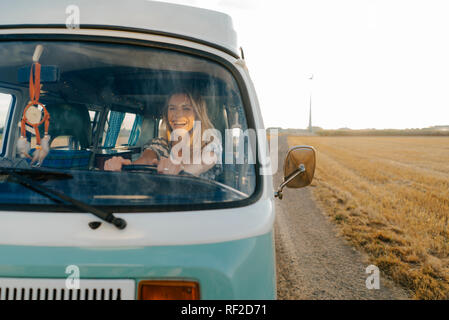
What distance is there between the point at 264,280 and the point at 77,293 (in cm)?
73

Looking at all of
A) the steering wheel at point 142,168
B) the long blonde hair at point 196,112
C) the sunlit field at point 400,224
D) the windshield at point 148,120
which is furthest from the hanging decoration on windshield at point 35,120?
the sunlit field at point 400,224

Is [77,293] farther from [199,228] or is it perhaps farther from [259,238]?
[259,238]

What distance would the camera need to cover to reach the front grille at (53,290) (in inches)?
50.0

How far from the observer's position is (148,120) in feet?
7.45

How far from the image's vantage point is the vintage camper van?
129 cm

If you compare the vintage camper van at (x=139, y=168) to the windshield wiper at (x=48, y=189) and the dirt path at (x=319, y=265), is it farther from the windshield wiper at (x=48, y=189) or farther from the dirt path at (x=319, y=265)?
the dirt path at (x=319, y=265)

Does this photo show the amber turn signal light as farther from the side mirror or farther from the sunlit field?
the sunlit field

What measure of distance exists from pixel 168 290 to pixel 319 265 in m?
3.46

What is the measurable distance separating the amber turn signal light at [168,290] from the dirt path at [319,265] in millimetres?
2487

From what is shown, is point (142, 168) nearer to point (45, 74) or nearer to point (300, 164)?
point (45, 74)

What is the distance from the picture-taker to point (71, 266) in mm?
1275
